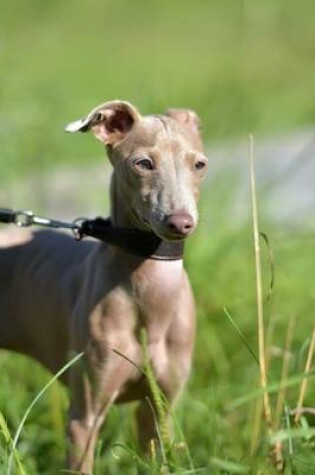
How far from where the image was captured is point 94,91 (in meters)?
8.84

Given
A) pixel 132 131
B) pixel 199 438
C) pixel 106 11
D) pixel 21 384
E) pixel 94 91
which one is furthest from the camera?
pixel 106 11

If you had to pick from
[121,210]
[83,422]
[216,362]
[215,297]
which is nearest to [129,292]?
[121,210]

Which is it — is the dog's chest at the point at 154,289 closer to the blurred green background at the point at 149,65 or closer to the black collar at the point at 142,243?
the black collar at the point at 142,243

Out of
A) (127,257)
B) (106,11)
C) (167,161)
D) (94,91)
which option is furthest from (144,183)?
(106,11)

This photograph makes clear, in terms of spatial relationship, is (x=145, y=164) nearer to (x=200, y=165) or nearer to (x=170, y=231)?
(x=200, y=165)

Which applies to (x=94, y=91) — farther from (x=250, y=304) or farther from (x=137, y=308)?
(x=137, y=308)

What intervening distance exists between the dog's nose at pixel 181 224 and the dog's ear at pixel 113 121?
1.19 ft

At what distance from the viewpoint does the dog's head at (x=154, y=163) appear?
269 centimetres

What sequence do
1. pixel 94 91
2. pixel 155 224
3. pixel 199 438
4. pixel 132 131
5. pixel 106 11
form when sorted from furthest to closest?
pixel 106 11, pixel 94 91, pixel 199 438, pixel 132 131, pixel 155 224

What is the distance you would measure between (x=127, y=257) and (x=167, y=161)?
0.30 m

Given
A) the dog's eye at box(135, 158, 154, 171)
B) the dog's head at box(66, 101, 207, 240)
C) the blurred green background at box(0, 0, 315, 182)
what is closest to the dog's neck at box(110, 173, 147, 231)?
the dog's head at box(66, 101, 207, 240)

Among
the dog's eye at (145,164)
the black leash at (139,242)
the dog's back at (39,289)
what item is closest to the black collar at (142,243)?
the black leash at (139,242)

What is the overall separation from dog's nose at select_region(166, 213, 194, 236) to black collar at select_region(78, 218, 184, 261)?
29cm

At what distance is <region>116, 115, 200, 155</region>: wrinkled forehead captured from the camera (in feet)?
9.34
